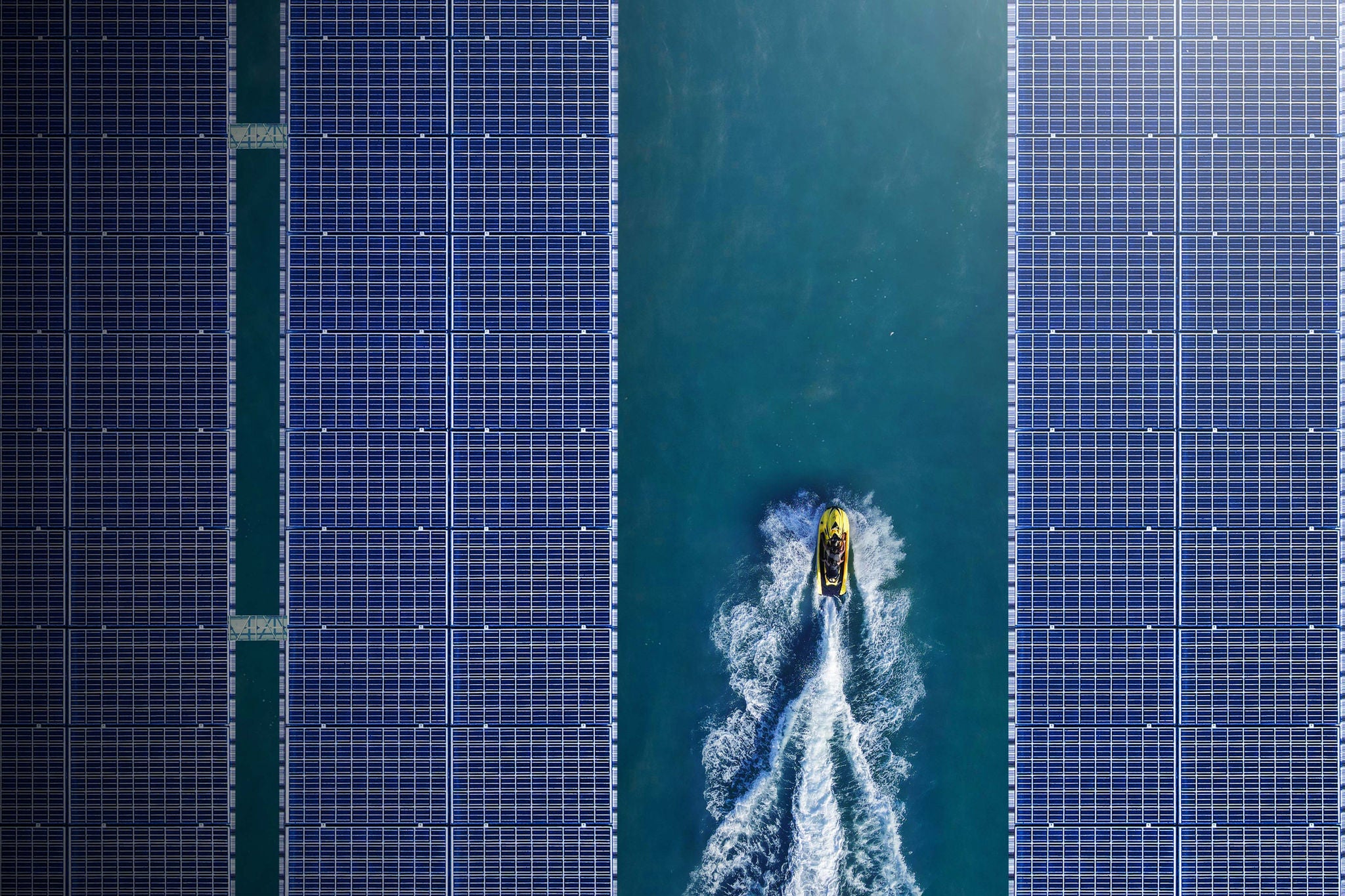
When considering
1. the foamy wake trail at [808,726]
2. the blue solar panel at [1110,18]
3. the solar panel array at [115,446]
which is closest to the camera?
the blue solar panel at [1110,18]

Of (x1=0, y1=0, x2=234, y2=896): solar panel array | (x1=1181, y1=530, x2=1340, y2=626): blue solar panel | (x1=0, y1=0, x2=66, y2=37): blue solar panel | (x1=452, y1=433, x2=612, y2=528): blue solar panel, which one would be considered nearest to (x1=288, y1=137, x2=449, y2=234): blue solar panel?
(x1=0, y1=0, x2=234, y2=896): solar panel array

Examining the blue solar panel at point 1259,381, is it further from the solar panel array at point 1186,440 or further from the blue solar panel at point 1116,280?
the blue solar panel at point 1116,280

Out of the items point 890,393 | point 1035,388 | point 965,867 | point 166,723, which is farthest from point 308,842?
point 1035,388

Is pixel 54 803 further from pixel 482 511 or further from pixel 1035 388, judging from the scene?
pixel 1035 388

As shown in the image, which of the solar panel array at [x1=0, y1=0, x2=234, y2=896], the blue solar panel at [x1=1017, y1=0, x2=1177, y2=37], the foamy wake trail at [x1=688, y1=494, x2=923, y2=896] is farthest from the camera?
the foamy wake trail at [x1=688, y1=494, x2=923, y2=896]

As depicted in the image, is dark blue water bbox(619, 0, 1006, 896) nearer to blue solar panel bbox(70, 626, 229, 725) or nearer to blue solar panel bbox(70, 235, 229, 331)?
blue solar panel bbox(70, 626, 229, 725)

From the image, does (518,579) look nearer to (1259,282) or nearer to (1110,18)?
(1259,282)

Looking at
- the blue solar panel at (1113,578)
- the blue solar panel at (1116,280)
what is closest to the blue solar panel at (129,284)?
the blue solar panel at (1116,280)

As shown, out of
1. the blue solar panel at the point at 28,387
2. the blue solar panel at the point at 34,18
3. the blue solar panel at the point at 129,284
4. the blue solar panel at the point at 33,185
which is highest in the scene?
the blue solar panel at the point at 34,18
